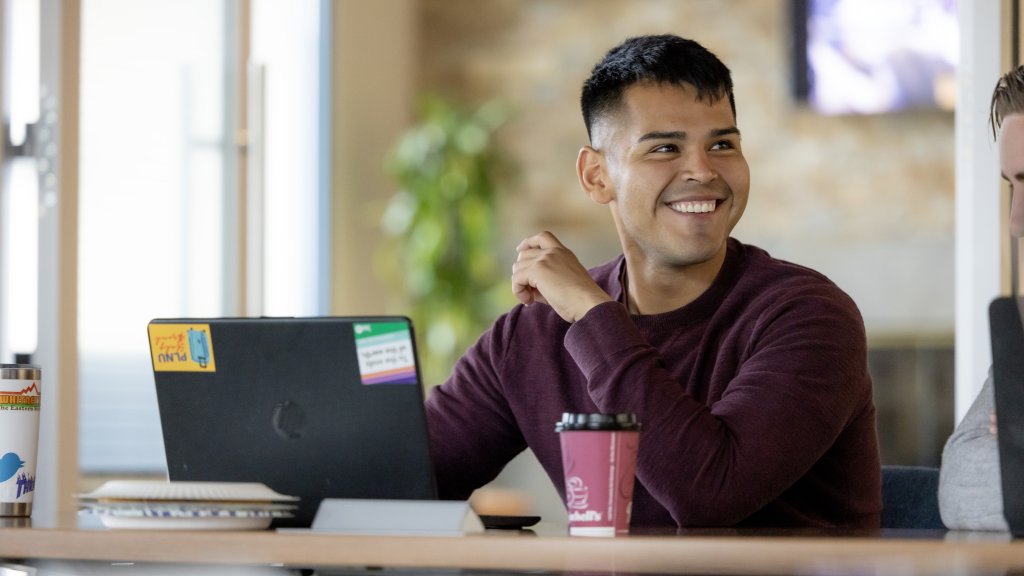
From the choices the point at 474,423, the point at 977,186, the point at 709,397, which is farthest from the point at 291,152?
the point at 709,397

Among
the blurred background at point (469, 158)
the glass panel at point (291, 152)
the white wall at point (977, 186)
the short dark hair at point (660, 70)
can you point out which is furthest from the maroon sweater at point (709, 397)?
the glass panel at point (291, 152)

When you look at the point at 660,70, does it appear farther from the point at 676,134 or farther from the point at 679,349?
the point at 679,349

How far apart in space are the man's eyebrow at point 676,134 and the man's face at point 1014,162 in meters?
0.41

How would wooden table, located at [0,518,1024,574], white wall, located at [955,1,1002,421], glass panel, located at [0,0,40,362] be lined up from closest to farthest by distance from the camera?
wooden table, located at [0,518,1024,574] < white wall, located at [955,1,1002,421] < glass panel, located at [0,0,40,362]

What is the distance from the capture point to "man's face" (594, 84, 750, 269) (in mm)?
1852

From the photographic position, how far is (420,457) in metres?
1.30

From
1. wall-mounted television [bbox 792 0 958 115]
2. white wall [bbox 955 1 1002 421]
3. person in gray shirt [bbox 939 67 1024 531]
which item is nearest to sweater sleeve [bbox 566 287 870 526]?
person in gray shirt [bbox 939 67 1024 531]

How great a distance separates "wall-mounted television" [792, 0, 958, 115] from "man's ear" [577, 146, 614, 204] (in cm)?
372

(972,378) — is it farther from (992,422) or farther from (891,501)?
(992,422)

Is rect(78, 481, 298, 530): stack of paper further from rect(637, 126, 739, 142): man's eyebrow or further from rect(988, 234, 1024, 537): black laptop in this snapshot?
rect(637, 126, 739, 142): man's eyebrow

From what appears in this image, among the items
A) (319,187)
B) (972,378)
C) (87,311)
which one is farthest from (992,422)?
(319,187)

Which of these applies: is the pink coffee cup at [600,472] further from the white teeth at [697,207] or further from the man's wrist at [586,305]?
the white teeth at [697,207]

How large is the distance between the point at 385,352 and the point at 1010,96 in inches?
31.2

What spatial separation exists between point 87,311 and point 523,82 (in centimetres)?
290
